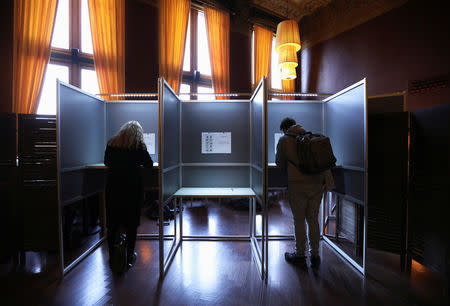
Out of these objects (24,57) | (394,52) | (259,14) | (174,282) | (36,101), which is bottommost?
(174,282)

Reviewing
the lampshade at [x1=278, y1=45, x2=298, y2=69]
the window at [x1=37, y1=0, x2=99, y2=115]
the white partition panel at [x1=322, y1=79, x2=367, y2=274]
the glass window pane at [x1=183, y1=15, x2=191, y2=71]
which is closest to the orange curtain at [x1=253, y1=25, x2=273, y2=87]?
the glass window pane at [x1=183, y1=15, x2=191, y2=71]

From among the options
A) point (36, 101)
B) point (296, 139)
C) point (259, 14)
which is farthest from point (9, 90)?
point (259, 14)

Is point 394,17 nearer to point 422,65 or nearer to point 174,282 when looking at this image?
point 422,65

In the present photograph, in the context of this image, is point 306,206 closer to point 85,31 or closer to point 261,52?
point 85,31

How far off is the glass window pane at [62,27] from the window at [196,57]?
2.18m

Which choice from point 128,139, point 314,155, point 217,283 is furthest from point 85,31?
point 217,283

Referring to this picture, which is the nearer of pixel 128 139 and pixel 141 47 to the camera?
pixel 128 139

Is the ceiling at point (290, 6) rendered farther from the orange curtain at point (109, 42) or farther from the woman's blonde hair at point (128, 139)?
the woman's blonde hair at point (128, 139)

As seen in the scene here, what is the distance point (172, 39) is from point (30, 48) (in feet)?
7.64

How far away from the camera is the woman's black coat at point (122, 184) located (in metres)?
1.98

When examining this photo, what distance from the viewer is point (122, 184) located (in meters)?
1.98

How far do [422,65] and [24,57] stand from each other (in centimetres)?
633

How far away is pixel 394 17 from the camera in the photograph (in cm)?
408

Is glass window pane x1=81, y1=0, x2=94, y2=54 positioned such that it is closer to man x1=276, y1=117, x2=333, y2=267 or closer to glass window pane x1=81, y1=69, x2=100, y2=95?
glass window pane x1=81, y1=69, x2=100, y2=95
